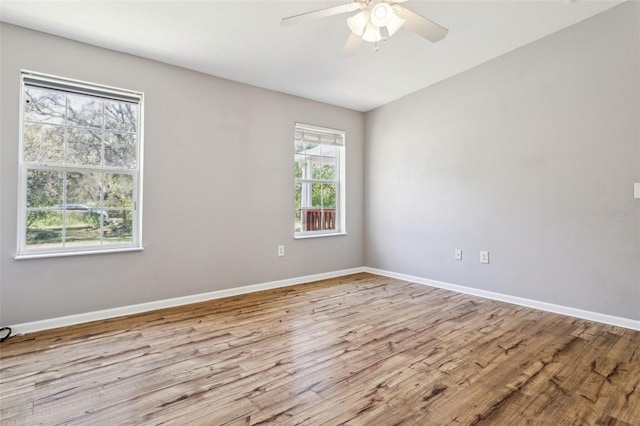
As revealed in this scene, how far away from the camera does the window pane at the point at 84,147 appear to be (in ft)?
9.08

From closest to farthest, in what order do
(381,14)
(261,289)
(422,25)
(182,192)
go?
(381,14) < (422,25) < (182,192) < (261,289)

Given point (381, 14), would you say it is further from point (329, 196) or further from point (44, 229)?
point (44, 229)

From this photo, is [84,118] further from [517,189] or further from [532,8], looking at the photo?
[517,189]

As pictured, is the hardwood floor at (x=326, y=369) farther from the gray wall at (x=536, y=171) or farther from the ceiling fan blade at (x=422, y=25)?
the ceiling fan blade at (x=422, y=25)

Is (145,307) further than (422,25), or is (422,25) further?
(145,307)

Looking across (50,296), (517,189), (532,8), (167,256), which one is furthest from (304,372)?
(532,8)

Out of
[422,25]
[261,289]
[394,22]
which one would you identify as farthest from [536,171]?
[261,289]

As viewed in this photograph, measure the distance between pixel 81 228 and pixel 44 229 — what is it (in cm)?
25

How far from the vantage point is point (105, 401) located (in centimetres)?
164

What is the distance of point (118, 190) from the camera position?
300cm

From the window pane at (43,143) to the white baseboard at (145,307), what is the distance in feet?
4.43

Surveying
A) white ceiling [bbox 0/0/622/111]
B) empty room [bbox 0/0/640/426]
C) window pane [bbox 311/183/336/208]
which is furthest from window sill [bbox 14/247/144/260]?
window pane [bbox 311/183/336/208]

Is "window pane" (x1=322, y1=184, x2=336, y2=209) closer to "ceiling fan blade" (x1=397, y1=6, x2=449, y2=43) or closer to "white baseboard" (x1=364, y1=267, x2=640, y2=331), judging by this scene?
"white baseboard" (x1=364, y1=267, x2=640, y2=331)

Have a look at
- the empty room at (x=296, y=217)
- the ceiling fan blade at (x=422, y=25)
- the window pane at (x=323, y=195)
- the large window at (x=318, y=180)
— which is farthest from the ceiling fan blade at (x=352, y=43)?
the window pane at (x=323, y=195)
